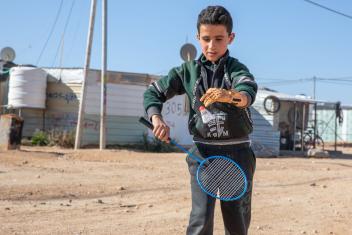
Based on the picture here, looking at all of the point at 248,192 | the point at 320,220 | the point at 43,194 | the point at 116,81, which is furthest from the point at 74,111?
the point at 248,192

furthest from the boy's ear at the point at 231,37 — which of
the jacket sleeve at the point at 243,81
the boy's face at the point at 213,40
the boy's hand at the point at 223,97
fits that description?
the boy's hand at the point at 223,97

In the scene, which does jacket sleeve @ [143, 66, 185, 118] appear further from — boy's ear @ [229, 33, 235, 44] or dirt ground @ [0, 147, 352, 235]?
dirt ground @ [0, 147, 352, 235]

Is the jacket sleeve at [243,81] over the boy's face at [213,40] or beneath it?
beneath

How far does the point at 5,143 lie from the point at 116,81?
6.46 metres

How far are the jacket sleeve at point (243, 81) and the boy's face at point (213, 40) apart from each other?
147mm

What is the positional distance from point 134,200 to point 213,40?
452 centimetres

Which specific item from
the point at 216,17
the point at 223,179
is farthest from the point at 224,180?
the point at 216,17

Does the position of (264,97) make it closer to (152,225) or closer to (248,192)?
(152,225)

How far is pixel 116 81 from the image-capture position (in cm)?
2100

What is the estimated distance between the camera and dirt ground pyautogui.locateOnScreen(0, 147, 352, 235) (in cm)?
605

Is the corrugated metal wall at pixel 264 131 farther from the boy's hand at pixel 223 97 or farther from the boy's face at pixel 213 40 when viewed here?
the boy's hand at pixel 223 97

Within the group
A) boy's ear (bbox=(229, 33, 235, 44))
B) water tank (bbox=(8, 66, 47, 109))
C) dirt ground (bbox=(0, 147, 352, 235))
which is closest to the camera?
boy's ear (bbox=(229, 33, 235, 44))

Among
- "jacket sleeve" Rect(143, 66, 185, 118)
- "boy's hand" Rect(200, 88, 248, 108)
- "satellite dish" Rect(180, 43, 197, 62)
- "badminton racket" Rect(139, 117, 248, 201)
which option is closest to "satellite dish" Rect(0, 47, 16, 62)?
"satellite dish" Rect(180, 43, 197, 62)

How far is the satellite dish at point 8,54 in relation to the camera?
22984mm
